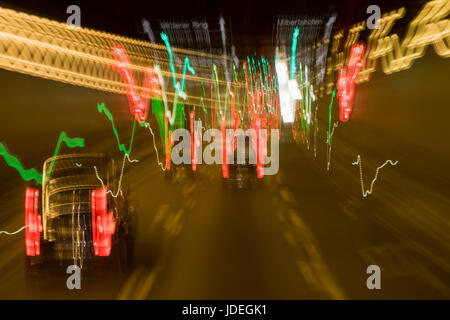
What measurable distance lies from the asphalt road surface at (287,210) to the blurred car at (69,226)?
0.25m

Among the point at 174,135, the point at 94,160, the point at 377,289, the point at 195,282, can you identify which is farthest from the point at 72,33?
the point at 377,289

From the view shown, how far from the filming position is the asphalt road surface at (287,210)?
5773 millimetres

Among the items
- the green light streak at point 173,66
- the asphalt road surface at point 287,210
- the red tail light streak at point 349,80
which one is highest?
the green light streak at point 173,66

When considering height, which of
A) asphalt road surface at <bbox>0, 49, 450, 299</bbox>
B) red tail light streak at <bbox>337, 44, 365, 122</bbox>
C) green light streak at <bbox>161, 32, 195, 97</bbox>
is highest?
green light streak at <bbox>161, 32, 195, 97</bbox>

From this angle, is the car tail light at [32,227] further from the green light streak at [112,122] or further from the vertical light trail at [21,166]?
the green light streak at [112,122]

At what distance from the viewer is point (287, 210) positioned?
1084cm

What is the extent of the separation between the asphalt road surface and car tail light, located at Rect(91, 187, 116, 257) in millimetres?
397

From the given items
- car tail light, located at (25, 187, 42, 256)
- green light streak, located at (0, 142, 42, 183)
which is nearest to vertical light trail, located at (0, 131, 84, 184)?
green light streak, located at (0, 142, 42, 183)

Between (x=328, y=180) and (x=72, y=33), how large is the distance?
29.6 ft

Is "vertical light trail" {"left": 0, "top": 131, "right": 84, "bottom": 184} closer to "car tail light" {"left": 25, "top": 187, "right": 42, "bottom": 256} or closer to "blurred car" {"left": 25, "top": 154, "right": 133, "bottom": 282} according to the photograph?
"blurred car" {"left": 25, "top": 154, "right": 133, "bottom": 282}

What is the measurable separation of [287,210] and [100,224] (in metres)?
6.16

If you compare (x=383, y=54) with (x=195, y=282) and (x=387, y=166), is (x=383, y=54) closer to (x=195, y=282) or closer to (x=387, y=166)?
(x=387, y=166)

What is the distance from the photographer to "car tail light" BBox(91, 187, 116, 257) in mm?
5395

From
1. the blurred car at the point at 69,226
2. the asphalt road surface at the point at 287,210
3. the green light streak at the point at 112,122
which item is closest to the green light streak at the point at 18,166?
the asphalt road surface at the point at 287,210
